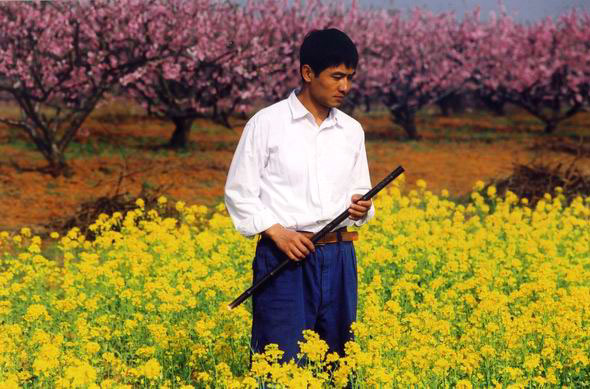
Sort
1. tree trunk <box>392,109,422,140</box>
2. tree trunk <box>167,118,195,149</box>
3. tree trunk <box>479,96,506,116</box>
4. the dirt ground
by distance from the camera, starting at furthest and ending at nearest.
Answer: tree trunk <box>479,96,506,116</box>
tree trunk <box>392,109,422,140</box>
tree trunk <box>167,118,195,149</box>
the dirt ground

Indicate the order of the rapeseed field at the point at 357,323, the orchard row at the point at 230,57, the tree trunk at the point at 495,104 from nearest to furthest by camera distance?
the rapeseed field at the point at 357,323, the orchard row at the point at 230,57, the tree trunk at the point at 495,104

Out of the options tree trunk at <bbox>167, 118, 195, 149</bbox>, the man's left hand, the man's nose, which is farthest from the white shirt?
tree trunk at <bbox>167, 118, 195, 149</bbox>

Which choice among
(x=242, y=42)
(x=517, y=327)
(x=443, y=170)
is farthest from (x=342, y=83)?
(x=242, y=42)

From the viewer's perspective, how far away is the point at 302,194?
14.3ft

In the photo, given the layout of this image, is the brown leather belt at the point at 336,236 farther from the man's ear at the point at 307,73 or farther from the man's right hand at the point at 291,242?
the man's ear at the point at 307,73

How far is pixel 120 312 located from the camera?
6.61m

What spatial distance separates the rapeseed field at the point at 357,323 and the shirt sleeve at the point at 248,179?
0.67m

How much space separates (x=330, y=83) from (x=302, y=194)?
564 millimetres

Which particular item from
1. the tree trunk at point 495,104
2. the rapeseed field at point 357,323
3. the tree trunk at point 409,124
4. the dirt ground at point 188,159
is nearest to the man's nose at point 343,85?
the rapeseed field at point 357,323

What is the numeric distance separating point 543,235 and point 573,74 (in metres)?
21.3

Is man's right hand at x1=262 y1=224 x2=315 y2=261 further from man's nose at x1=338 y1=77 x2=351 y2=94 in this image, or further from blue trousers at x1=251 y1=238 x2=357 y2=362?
man's nose at x1=338 y1=77 x2=351 y2=94

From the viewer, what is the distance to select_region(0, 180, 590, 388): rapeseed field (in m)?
4.54

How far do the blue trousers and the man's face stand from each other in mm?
730

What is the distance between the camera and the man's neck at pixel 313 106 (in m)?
4.40
